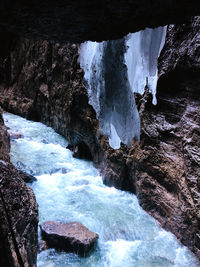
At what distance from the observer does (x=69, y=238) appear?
5141 millimetres

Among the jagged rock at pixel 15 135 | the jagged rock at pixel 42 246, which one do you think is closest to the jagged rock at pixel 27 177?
the jagged rock at pixel 42 246

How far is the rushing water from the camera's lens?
5.05 metres

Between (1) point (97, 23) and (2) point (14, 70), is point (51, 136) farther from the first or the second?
(1) point (97, 23)

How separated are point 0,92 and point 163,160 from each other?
57.7 ft

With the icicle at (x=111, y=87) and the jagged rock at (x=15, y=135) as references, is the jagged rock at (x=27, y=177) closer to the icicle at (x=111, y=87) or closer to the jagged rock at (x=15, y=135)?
the icicle at (x=111, y=87)

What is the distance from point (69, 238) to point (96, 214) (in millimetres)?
1627

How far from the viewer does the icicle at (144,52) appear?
4848mm

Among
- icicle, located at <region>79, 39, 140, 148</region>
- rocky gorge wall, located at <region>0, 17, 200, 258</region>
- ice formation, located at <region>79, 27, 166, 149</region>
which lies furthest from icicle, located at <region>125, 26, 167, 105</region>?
icicle, located at <region>79, 39, 140, 148</region>

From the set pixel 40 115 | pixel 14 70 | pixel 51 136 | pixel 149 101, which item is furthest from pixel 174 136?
pixel 14 70

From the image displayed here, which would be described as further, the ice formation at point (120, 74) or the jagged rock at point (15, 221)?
the ice formation at point (120, 74)

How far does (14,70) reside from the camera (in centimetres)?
1820

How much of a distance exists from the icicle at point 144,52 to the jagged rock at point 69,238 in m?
3.85

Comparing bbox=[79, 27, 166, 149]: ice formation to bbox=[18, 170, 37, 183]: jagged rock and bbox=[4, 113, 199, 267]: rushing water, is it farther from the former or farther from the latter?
bbox=[18, 170, 37, 183]: jagged rock

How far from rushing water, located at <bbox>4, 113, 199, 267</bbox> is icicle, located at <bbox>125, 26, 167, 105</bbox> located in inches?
154
